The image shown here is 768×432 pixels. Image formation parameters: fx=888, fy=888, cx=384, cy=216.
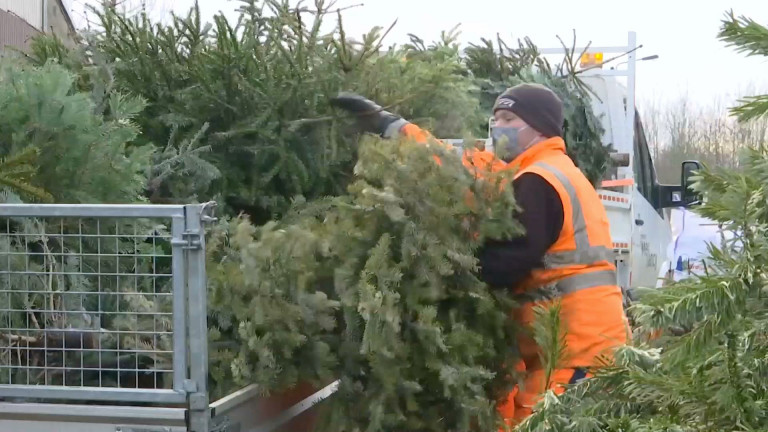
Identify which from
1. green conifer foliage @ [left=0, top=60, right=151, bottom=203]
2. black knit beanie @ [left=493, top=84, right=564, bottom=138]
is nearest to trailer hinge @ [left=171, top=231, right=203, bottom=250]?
green conifer foliage @ [left=0, top=60, right=151, bottom=203]

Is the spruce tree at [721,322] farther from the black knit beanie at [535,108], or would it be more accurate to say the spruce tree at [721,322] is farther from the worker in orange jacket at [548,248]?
the black knit beanie at [535,108]

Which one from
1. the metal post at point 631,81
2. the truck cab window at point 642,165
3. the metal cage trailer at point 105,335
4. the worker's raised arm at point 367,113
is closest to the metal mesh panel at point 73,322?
the metal cage trailer at point 105,335

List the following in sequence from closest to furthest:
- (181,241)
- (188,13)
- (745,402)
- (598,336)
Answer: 1. (745,402)
2. (181,241)
3. (598,336)
4. (188,13)

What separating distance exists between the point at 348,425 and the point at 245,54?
7.00 feet

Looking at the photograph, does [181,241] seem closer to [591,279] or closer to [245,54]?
[591,279]

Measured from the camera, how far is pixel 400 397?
260cm

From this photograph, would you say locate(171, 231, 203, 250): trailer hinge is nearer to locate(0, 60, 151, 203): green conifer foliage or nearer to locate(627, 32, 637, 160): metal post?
locate(0, 60, 151, 203): green conifer foliage

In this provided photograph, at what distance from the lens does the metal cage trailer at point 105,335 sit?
2.29m

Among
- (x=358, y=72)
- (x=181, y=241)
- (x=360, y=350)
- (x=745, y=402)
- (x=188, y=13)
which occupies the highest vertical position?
(x=188, y=13)

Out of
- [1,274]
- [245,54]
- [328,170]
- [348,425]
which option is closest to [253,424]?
[348,425]

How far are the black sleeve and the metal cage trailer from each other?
684mm

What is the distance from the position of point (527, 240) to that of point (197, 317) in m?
1.24

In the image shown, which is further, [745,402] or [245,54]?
[245,54]

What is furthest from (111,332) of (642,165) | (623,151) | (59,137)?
(642,165)
